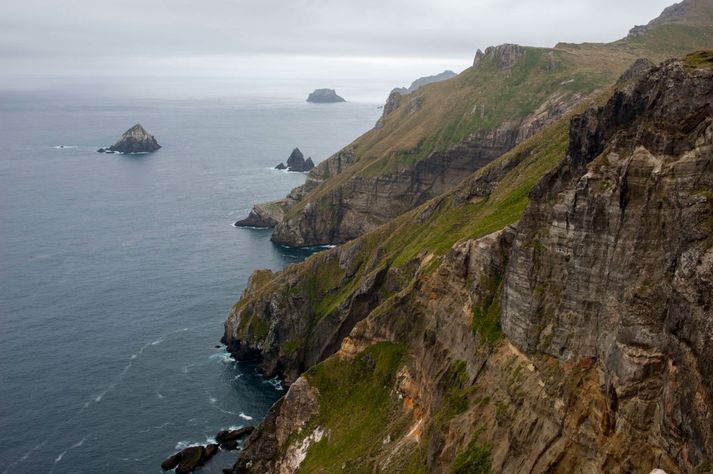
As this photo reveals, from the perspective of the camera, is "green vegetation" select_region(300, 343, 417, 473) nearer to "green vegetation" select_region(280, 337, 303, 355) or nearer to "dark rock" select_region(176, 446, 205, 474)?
"dark rock" select_region(176, 446, 205, 474)

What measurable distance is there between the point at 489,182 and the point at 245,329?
2326 inches

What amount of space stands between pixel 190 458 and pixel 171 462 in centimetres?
281

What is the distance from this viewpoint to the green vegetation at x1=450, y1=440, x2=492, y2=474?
5878 centimetres

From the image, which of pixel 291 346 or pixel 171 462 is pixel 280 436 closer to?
pixel 171 462

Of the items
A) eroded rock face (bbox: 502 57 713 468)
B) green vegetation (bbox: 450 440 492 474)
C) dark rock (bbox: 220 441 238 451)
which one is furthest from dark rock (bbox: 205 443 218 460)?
eroded rock face (bbox: 502 57 713 468)

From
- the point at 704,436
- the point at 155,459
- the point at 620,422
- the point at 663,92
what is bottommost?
the point at 155,459

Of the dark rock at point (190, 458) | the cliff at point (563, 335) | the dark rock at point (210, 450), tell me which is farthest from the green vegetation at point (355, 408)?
the dark rock at point (190, 458)

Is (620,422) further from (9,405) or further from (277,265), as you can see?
(277,265)

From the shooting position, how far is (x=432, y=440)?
226ft

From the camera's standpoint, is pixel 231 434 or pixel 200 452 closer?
pixel 200 452

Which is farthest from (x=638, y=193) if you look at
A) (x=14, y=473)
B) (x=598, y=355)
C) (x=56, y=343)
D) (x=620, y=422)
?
(x=56, y=343)

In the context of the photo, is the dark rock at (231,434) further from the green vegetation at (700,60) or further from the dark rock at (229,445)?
the green vegetation at (700,60)

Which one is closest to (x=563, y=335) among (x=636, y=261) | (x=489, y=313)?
(x=636, y=261)

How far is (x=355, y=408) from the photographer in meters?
94.1
